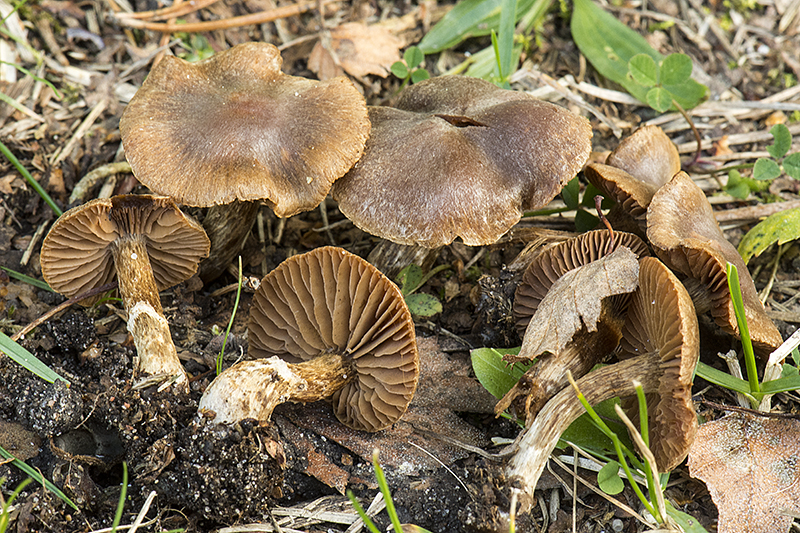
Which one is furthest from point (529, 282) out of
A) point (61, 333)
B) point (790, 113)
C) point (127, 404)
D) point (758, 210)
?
point (790, 113)

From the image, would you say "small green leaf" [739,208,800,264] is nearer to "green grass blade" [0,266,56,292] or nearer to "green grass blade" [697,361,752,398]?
"green grass blade" [697,361,752,398]

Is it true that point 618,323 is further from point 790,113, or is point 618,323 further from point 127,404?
point 790,113

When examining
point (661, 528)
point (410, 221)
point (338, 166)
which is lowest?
point (661, 528)

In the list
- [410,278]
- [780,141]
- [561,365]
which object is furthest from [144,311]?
[780,141]

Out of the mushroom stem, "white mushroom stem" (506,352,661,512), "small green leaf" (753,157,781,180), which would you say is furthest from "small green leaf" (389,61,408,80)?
"white mushroom stem" (506,352,661,512)

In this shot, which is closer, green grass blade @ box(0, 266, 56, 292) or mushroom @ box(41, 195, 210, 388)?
mushroom @ box(41, 195, 210, 388)

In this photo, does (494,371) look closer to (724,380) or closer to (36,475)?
(724,380)
